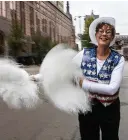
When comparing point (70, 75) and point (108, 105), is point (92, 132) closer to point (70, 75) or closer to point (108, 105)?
point (108, 105)

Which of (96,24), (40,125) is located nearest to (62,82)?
(96,24)

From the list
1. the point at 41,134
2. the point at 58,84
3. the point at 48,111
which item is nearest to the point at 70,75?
the point at 58,84

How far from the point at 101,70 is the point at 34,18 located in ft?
237

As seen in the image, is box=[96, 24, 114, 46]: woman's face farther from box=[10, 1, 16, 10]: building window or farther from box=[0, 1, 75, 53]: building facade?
box=[10, 1, 16, 10]: building window

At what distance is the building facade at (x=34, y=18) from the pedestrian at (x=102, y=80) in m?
35.2

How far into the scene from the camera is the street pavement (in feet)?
20.5

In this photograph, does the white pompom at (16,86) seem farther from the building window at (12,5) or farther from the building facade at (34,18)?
the building window at (12,5)

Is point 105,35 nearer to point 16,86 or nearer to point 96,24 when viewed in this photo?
point 96,24

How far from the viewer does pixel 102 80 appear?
128 inches

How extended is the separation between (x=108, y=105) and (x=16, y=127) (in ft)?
13.0

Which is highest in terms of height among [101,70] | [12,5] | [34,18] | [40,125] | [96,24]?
[12,5]

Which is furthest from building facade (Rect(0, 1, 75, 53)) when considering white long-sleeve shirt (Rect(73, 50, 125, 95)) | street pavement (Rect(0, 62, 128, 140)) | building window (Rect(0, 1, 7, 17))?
white long-sleeve shirt (Rect(73, 50, 125, 95))

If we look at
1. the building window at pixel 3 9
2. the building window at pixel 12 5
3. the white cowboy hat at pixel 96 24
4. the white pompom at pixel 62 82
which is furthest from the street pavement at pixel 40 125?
the building window at pixel 12 5

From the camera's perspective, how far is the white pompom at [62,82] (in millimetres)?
3180
